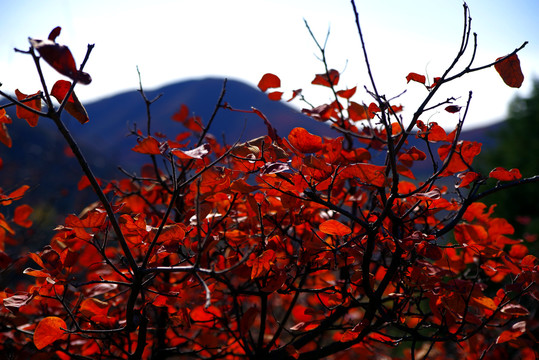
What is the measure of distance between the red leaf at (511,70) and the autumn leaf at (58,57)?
107 centimetres

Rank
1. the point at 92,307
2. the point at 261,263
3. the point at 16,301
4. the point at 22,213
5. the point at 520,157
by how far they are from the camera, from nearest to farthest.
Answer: the point at 16,301, the point at 261,263, the point at 92,307, the point at 22,213, the point at 520,157

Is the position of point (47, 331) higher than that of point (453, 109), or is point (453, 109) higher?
point (453, 109)

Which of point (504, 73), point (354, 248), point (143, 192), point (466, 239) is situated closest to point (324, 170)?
point (354, 248)

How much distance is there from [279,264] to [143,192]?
3.22 ft

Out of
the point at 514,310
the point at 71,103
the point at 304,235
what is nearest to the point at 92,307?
the point at 71,103

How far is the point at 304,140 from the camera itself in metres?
1.19

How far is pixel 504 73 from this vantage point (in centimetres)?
111

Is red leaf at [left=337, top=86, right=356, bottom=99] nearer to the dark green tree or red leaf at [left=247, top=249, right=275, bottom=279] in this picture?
red leaf at [left=247, top=249, right=275, bottom=279]

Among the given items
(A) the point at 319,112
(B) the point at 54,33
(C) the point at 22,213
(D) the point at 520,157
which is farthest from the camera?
(D) the point at 520,157

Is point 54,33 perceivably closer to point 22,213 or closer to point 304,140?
point 304,140

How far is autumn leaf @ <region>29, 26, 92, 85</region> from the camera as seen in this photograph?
75 centimetres

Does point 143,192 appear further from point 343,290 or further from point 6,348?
point 343,290

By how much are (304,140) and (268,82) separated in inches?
20.9

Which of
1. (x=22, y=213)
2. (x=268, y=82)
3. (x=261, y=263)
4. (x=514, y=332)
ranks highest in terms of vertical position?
(x=268, y=82)
